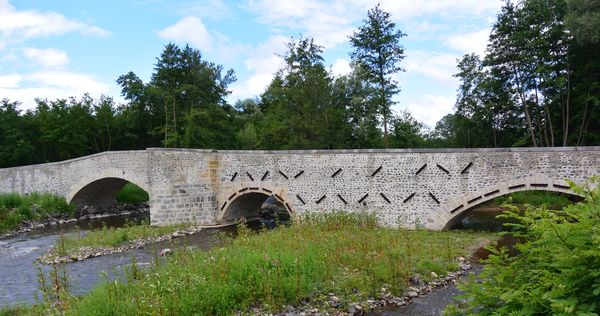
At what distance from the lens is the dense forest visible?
92.6 ft

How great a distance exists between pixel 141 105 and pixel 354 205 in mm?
33872

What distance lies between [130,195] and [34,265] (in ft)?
71.8

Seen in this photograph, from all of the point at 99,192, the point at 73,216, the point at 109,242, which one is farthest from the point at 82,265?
the point at 99,192

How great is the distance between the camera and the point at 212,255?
11.2 metres

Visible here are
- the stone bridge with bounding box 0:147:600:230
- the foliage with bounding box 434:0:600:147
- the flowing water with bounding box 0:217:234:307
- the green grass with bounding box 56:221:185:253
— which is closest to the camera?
the flowing water with bounding box 0:217:234:307

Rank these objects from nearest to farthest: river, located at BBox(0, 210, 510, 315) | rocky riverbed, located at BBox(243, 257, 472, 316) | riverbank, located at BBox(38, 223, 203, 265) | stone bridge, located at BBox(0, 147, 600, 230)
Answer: rocky riverbed, located at BBox(243, 257, 472, 316) → river, located at BBox(0, 210, 510, 315) → stone bridge, located at BBox(0, 147, 600, 230) → riverbank, located at BBox(38, 223, 203, 265)

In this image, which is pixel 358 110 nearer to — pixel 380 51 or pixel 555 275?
pixel 380 51

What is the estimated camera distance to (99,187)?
31766 mm

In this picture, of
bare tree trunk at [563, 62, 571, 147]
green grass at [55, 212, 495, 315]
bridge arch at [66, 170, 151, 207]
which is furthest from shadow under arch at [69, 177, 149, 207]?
bare tree trunk at [563, 62, 571, 147]

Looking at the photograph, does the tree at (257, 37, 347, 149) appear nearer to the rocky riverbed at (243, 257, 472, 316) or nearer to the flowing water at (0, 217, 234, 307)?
the flowing water at (0, 217, 234, 307)

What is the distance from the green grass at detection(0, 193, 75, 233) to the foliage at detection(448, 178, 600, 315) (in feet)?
95.8

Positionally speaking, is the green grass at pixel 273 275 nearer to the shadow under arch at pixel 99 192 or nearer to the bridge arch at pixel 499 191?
the bridge arch at pixel 499 191

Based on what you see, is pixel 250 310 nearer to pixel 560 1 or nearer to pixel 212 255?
pixel 212 255

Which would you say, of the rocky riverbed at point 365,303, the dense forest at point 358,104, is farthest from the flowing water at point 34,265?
the dense forest at point 358,104
